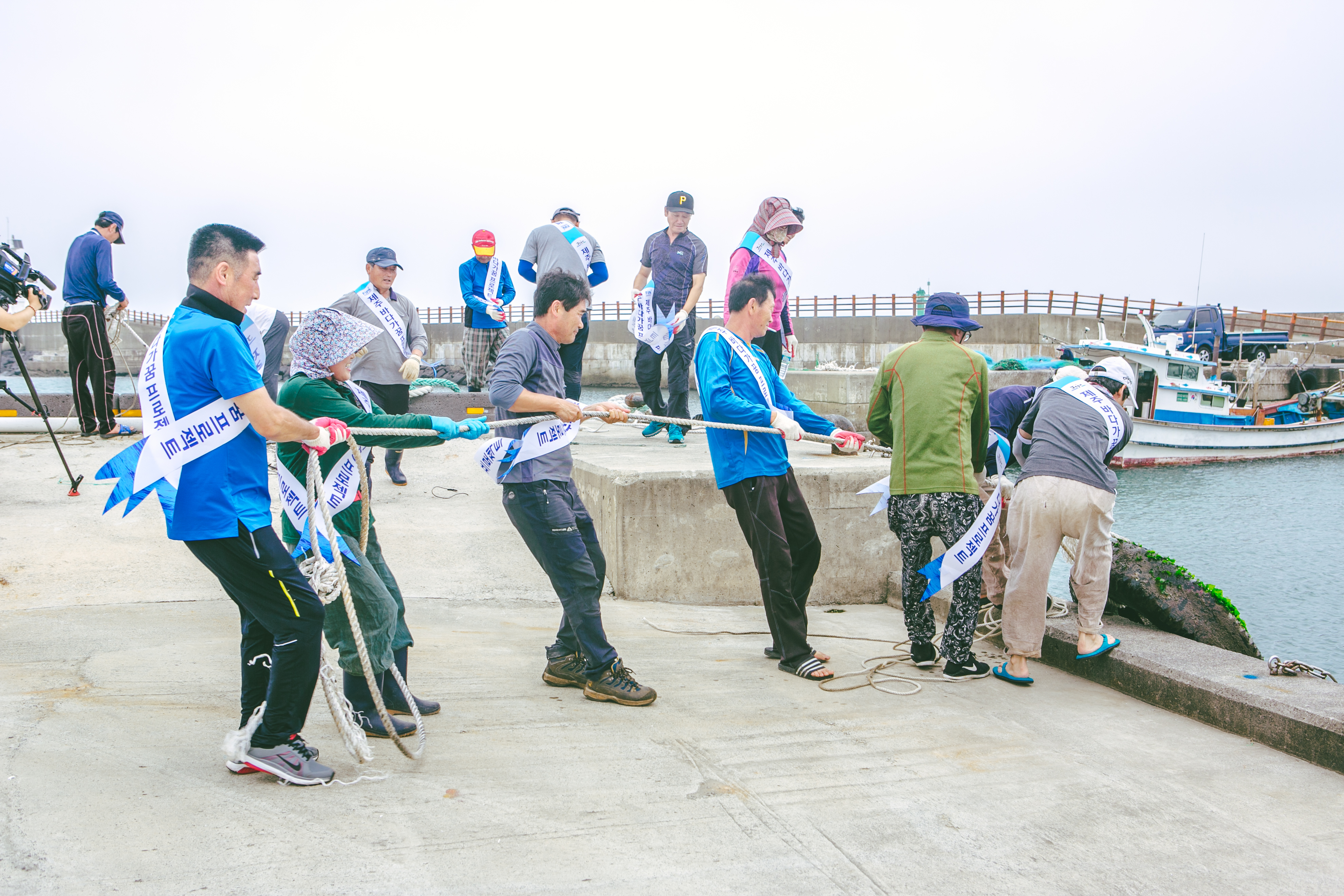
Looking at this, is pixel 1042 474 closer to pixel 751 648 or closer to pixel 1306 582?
pixel 751 648

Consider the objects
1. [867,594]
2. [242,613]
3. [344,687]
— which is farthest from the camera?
[867,594]

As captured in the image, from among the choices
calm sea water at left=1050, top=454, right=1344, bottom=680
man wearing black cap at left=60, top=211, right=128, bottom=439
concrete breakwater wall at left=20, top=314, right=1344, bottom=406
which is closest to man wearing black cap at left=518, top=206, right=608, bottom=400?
Result: man wearing black cap at left=60, top=211, right=128, bottom=439

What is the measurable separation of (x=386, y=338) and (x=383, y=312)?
7.4 inches

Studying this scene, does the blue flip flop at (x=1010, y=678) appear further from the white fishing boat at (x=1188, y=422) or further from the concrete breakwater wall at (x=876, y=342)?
the white fishing boat at (x=1188, y=422)

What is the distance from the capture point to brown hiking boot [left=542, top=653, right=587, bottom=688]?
4023 mm

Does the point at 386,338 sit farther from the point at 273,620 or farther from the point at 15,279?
the point at 273,620

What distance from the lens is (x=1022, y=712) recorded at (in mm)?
4000

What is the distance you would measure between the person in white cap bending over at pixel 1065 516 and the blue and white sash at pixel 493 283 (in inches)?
193

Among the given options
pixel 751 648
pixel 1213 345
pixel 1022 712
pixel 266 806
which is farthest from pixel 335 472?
pixel 1213 345

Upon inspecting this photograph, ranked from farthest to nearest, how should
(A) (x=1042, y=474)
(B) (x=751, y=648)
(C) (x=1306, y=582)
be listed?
(C) (x=1306, y=582) → (B) (x=751, y=648) → (A) (x=1042, y=474)

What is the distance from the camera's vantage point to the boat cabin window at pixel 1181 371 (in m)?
26.2

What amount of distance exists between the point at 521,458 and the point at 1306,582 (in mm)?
12684

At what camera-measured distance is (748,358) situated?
4516 millimetres

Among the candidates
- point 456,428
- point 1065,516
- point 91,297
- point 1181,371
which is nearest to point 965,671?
point 1065,516
